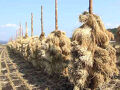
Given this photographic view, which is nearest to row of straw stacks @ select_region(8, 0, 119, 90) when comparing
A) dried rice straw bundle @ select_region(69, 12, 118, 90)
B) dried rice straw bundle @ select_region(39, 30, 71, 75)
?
dried rice straw bundle @ select_region(69, 12, 118, 90)

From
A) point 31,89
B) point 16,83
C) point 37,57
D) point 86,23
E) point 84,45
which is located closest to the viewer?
point 84,45

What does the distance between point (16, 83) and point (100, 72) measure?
8.35m

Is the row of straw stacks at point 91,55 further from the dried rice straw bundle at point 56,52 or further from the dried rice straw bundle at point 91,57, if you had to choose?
the dried rice straw bundle at point 56,52

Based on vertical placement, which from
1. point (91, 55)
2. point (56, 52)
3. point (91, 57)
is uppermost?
point (91, 55)

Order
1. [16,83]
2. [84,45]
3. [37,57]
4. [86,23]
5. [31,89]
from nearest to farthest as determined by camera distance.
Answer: [84,45] → [86,23] → [31,89] → [16,83] → [37,57]

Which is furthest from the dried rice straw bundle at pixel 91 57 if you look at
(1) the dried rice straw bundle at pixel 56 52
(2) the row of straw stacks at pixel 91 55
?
(1) the dried rice straw bundle at pixel 56 52

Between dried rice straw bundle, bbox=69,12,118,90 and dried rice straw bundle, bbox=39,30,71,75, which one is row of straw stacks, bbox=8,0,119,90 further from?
dried rice straw bundle, bbox=39,30,71,75

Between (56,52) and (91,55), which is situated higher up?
(91,55)

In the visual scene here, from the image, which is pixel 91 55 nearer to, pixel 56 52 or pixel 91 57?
pixel 91 57

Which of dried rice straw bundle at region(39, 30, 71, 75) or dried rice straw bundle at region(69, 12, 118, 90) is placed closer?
dried rice straw bundle at region(69, 12, 118, 90)

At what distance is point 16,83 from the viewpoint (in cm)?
1853

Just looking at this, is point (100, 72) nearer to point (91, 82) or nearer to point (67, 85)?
point (91, 82)

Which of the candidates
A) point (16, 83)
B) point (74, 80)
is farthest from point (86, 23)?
point (16, 83)

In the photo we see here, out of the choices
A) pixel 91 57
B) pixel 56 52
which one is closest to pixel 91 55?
pixel 91 57
